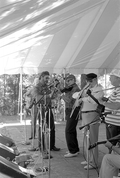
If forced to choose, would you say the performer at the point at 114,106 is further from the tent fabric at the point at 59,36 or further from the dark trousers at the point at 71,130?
the tent fabric at the point at 59,36

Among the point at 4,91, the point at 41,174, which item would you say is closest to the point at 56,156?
the point at 41,174

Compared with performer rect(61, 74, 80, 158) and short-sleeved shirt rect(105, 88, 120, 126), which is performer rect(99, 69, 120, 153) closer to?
short-sleeved shirt rect(105, 88, 120, 126)

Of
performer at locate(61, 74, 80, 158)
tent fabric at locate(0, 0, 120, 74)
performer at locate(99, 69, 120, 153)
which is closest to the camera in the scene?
performer at locate(99, 69, 120, 153)

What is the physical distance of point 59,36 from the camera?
773 centimetres

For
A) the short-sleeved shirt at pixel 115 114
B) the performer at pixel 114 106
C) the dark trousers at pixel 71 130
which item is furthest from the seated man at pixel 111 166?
the dark trousers at pixel 71 130

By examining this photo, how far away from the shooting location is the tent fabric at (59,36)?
3607mm

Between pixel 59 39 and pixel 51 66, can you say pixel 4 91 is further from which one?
pixel 59 39

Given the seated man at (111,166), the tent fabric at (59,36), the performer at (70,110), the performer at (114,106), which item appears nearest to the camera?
the seated man at (111,166)

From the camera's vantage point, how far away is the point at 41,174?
13.0ft

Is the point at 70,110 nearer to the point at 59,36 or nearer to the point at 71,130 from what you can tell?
the point at 71,130

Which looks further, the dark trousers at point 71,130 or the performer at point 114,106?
the dark trousers at point 71,130

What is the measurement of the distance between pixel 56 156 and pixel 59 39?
4.26 metres

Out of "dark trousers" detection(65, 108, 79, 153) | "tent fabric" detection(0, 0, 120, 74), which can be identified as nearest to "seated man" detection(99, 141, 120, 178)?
"dark trousers" detection(65, 108, 79, 153)

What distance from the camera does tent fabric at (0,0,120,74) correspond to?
361 cm
